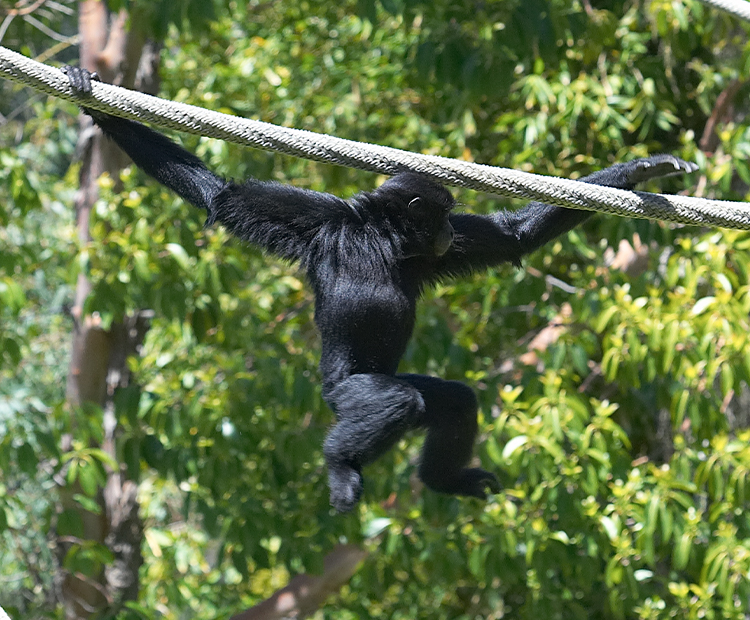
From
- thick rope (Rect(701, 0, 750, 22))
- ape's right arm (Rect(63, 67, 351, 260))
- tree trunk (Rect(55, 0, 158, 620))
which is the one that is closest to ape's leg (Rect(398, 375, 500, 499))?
ape's right arm (Rect(63, 67, 351, 260))

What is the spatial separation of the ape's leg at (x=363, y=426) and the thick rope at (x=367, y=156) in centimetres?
77

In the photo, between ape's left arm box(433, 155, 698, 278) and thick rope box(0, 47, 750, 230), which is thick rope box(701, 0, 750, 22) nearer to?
ape's left arm box(433, 155, 698, 278)

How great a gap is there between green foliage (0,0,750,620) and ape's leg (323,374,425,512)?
104 cm

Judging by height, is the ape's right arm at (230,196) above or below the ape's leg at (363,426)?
above

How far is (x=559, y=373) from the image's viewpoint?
14.1 feet

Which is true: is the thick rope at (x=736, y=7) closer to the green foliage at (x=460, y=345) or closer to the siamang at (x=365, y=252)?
the siamang at (x=365, y=252)

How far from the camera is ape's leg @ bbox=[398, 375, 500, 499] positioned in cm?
330

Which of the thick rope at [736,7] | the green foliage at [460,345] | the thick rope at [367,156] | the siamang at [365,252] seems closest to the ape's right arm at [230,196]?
the siamang at [365,252]

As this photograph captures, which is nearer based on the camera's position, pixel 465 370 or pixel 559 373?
pixel 559 373

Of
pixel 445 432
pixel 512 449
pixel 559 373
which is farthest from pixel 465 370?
pixel 445 432

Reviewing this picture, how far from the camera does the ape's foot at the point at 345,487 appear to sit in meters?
2.95

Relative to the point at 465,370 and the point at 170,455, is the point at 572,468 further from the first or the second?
the point at 170,455

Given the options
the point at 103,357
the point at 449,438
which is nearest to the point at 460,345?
the point at 449,438

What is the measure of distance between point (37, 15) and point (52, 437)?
315 cm
